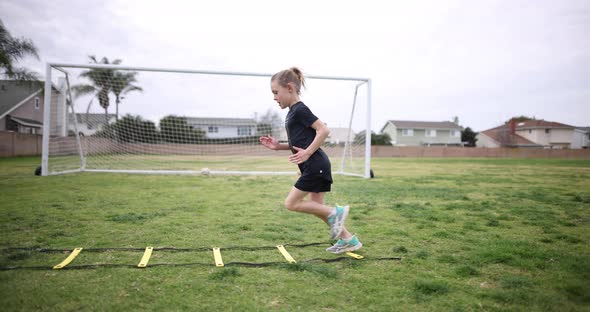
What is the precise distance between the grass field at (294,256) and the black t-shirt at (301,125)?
1.16 m

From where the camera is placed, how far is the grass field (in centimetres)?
253

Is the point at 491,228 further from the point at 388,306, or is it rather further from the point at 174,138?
the point at 174,138

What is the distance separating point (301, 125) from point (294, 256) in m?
1.31

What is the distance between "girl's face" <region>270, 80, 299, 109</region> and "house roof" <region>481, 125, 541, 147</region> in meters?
64.6

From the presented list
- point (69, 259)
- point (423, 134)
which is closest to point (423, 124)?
point (423, 134)

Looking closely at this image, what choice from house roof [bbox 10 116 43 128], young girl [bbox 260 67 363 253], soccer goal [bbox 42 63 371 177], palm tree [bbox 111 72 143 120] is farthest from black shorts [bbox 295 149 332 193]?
house roof [bbox 10 116 43 128]

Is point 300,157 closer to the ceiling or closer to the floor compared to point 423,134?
closer to the floor

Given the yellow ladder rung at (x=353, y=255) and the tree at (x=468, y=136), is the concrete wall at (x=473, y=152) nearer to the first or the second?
the tree at (x=468, y=136)

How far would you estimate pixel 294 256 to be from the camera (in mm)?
3641

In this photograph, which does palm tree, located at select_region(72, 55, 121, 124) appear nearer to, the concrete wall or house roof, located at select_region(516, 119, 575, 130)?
the concrete wall

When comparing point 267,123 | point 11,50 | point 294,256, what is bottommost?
point 294,256

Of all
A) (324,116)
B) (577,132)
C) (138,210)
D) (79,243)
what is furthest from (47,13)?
(577,132)

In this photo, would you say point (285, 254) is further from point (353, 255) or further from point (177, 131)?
point (177, 131)

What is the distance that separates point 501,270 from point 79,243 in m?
4.25
